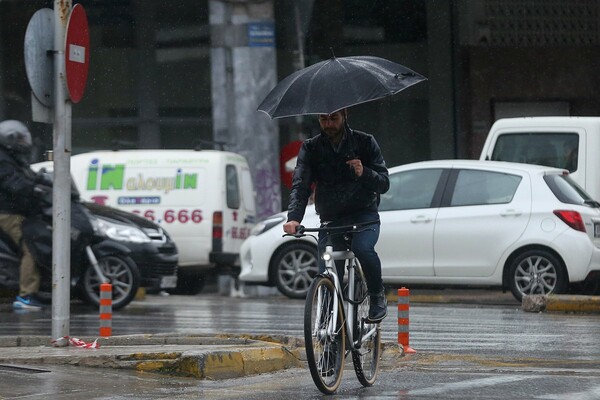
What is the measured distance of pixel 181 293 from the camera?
21.8m

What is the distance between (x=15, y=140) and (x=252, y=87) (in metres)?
8.56

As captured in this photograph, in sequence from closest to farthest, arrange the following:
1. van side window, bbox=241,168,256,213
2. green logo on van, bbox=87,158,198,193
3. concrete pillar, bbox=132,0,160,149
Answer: green logo on van, bbox=87,158,198,193 < van side window, bbox=241,168,256,213 < concrete pillar, bbox=132,0,160,149

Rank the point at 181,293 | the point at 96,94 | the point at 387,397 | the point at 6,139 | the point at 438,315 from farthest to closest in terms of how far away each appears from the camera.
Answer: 1. the point at 96,94
2. the point at 181,293
3. the point at 6,139
4. the point at 438,315
5. the point at 387,397

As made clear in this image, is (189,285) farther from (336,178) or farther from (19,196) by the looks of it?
(336,178)

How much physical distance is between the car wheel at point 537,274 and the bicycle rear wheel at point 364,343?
7526 millimetres

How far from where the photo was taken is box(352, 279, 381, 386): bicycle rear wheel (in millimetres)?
8766

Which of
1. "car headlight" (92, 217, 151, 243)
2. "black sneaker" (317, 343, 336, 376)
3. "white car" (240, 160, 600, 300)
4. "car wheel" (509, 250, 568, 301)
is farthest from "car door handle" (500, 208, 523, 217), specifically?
"black sneaker" (317, 343, 336, 376)

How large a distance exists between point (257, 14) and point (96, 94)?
353cm

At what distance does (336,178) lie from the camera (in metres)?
8.92

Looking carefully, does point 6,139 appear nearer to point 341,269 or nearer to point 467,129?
point 341,269

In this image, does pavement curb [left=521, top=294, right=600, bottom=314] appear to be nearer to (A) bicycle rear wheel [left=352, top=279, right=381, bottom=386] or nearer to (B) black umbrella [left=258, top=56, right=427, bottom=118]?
(A) bicycle rear wheel [left=352, top=279, right=381, bottom=386]

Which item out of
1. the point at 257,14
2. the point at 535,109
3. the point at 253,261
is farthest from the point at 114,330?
the point at 535,109

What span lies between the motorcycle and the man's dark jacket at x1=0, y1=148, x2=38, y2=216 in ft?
0.34

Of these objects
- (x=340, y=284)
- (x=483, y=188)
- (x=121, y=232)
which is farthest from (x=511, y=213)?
(x=340, y=284)
